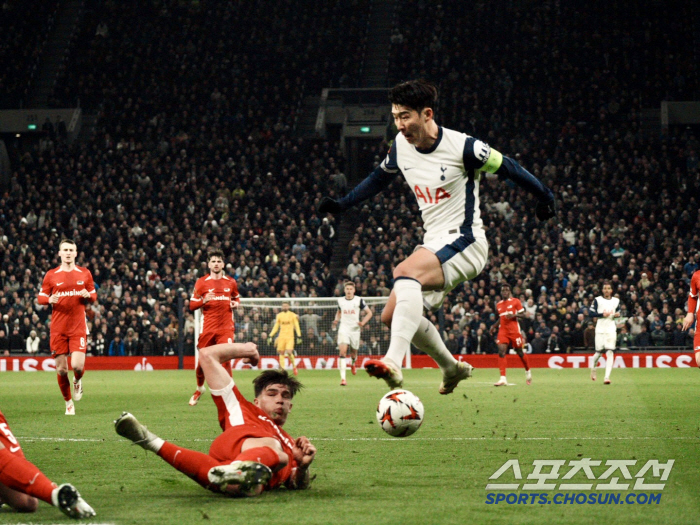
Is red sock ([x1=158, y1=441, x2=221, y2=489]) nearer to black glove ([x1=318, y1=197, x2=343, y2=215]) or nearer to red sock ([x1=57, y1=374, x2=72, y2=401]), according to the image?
Result: black glove ([x1=318, y1=197, x2=343, y2=215])

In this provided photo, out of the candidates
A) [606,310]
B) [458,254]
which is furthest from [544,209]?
[606,310]

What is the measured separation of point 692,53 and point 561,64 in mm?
4949

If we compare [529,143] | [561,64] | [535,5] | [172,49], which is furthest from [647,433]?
[172,49]

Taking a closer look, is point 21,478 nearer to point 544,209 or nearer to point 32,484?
point 32,484

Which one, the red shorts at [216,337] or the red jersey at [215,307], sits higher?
the red jersey at [215,307]

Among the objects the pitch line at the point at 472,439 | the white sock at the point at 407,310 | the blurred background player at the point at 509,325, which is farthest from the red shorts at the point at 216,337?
the white sock at the point at 407,310

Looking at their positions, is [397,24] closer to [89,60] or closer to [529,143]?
[529,143]

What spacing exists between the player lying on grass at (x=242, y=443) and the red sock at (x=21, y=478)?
72 cm

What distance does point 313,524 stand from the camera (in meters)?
5.14

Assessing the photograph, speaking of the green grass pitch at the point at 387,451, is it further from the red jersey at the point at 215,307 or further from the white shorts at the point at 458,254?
the white shorts at the point at 458,254

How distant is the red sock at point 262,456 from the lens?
5762mm

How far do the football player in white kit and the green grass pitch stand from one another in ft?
3.85

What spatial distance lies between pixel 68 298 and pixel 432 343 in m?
7.79

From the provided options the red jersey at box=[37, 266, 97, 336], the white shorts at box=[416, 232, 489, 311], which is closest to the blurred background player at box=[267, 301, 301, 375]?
the red jersey at box=[37, 266, 97, 336]
